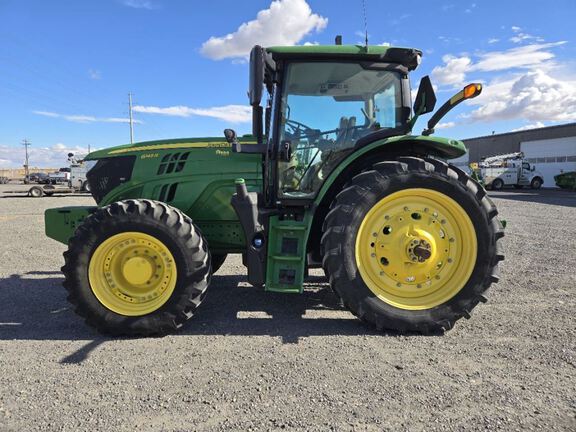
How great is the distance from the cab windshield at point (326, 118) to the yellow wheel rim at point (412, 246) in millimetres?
719

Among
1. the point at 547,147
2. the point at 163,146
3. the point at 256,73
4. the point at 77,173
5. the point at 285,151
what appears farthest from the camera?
the point at 547,147

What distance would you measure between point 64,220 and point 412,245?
11.7 feet

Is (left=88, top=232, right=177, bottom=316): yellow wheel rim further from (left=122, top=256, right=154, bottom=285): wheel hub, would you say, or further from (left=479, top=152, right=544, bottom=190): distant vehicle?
(left=479, top=152, right=544, bottom=190): distant vehicle

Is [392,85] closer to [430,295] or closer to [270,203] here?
[270,203]

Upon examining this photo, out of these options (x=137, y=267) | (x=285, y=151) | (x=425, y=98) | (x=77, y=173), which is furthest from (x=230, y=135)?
(x=77, y=173)

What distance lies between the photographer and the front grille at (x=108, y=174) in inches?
174

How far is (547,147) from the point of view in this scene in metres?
36.7

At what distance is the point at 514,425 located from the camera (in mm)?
2283

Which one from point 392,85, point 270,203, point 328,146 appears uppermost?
point 392,85

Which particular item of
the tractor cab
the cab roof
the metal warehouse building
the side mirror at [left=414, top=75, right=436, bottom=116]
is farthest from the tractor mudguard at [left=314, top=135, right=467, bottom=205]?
the metal warehouse building

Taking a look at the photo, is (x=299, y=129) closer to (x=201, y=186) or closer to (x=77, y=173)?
(x=201, y=186)

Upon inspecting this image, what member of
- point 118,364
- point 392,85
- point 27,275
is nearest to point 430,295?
point 392,85

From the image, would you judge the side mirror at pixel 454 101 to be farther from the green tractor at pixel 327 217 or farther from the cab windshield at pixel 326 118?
the cab windshield at pixel 326 118

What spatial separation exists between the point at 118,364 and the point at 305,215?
6.57 ft
